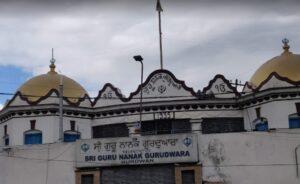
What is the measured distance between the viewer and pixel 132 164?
26656 millimetres

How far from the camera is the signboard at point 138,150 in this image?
26.2 m

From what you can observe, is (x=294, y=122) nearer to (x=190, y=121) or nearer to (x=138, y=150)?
(x=190, y=121)

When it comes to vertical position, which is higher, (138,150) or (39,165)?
(138,150)

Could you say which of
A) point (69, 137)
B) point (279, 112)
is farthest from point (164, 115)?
point (279, 112)

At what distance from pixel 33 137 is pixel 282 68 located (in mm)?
15906

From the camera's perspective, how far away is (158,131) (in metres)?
31.8

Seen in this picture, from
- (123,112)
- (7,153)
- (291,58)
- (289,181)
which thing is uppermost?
(291,58)

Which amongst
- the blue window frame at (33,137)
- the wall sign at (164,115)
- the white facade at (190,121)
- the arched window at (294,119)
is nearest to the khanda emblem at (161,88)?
the white facade at (190,121)

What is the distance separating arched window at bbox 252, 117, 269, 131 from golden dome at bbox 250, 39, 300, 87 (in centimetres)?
244

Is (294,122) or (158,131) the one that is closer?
(294,122)

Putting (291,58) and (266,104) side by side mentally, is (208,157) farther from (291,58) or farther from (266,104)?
(291,58)

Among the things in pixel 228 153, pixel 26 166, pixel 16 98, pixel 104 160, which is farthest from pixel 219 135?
pixel 16 98

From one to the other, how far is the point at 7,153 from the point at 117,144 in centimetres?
619

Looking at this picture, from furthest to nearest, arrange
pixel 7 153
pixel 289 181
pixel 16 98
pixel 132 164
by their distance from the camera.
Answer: pixel 16 98 → pixel 7 153 → pixel 132 164 → pixel 289 181
